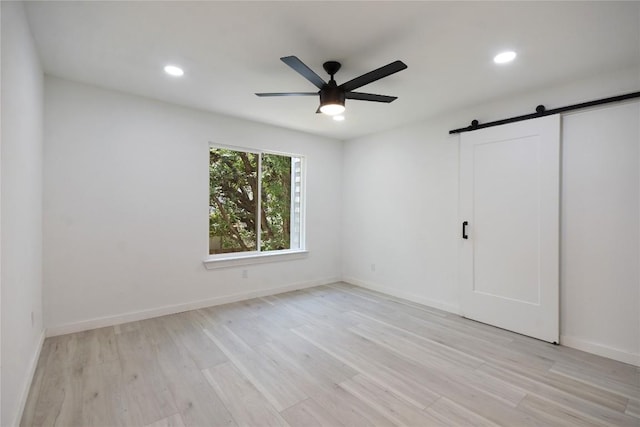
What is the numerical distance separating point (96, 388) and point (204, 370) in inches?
28.6

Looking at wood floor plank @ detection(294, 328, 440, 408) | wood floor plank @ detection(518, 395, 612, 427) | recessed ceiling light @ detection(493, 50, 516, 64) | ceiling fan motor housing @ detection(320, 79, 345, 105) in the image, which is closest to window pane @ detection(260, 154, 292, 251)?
wood floor plank @ detection(294, 328, 440, 408)

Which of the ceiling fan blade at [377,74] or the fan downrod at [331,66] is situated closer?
the ceiling fan blade at [377,74]

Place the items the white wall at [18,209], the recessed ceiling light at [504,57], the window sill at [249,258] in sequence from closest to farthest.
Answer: the white wall at [18,209]
the recessed ceiling light at [504,57]
the window sill at [249,258]

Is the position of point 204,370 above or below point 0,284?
below

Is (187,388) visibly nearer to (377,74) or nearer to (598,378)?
(377,74)

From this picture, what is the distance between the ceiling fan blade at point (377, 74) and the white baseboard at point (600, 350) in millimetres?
3049

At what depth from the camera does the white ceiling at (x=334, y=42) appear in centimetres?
191

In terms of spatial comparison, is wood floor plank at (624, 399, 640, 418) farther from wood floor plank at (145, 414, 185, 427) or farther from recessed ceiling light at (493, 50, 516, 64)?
wood floor plank at (145, 414, 185, 427)

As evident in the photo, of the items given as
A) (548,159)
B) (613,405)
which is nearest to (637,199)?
(548,159)

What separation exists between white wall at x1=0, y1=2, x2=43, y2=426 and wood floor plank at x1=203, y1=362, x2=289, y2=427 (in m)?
1.12

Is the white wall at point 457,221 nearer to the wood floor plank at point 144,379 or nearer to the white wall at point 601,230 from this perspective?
the white wall at point 601,230

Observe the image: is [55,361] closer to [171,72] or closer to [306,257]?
[171,72]

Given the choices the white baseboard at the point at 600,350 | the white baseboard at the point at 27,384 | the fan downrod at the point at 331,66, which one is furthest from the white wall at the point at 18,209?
the white baseboard at the point at 600,350

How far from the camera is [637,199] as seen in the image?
2555 millimetres
